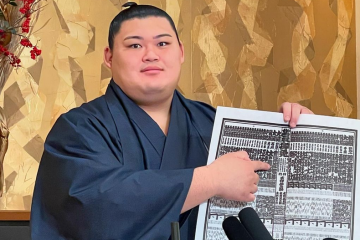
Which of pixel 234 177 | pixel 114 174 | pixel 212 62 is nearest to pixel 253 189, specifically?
pixel 234 177

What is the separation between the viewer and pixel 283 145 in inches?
54.1

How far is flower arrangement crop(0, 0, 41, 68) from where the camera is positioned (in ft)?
6.30

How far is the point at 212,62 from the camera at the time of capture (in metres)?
2.48

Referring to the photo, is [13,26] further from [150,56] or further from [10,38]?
[150,56]

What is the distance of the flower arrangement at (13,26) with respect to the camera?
1.92 meters

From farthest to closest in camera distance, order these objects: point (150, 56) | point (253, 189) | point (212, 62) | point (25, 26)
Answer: point (212, 62) → point (25, 26) → point (150, 56) → point (253, 189)

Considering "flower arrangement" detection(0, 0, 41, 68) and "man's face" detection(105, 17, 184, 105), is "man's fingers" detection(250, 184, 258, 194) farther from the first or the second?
"flower arrangement" detection(0, 0, 41, 68)

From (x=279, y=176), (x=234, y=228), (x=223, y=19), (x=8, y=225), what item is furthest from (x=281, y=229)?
(x=223, y=19)

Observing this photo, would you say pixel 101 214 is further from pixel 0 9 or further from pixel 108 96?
pixel 0 9

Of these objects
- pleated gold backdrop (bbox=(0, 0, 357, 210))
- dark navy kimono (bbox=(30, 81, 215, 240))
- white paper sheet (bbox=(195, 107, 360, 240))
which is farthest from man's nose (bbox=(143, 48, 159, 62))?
pleated gold backdrop (bbox=(0, 0, 357, 210))

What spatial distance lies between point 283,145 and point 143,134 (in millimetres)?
337

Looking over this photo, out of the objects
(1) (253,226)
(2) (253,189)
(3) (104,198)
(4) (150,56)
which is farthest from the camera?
(4) (150,56)

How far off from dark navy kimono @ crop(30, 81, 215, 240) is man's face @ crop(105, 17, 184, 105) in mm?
43

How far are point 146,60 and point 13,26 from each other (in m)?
0.73
